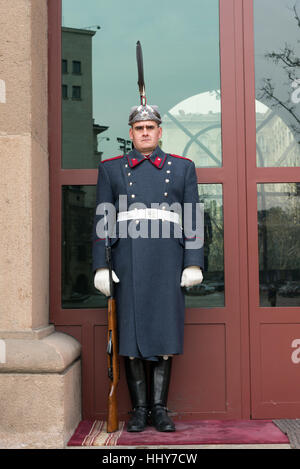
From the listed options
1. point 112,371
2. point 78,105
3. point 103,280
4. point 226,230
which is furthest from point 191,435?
point 78,105

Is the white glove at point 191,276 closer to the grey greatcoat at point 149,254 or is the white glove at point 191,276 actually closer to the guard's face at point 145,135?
the grey greatcoat at point 149,254

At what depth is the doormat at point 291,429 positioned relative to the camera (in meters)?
2.98

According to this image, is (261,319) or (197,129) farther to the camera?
(197,129)

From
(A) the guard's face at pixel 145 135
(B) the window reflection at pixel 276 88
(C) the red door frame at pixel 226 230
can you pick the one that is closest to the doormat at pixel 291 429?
(C) the red door frame at pixel 226 230

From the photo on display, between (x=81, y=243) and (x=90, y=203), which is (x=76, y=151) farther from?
(x=81, y=243)

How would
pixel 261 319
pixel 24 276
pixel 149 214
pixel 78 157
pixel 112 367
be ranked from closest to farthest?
pixel 24 276
pixel 112 367
pixel 149 214
pixel 261 319
pixel 78 157

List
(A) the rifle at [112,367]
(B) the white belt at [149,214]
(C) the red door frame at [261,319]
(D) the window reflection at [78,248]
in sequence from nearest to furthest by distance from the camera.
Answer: (A) the rifle at [112,367]
(B) the white belt at [149,214]
(C) the red door frame at [261,319]
(D) the window reflection at [78,248]

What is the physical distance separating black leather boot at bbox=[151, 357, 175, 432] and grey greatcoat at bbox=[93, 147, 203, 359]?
14cm

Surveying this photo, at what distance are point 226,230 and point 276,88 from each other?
39.1 inches

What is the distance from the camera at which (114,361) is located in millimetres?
3176

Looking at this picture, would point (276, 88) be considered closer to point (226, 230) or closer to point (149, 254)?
point (226, 230)

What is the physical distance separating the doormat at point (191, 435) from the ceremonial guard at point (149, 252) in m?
0.09

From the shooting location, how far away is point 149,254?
10.7ft

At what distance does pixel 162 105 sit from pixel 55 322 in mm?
1561
